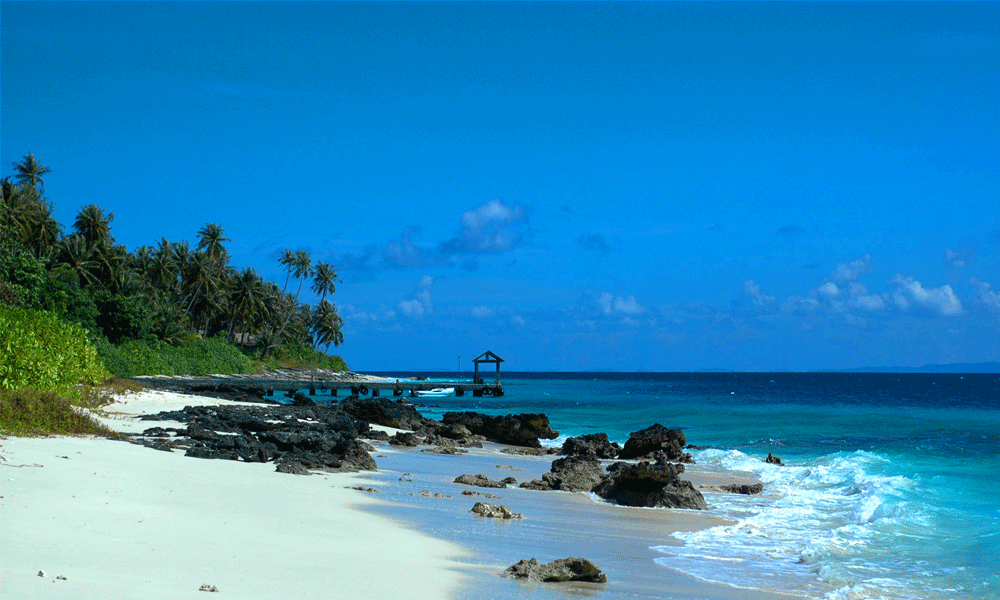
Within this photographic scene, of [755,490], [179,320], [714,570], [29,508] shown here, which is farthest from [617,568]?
[179,320]

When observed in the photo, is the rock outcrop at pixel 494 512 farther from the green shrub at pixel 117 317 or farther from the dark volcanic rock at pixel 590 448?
the green shrub at pixel 117 317

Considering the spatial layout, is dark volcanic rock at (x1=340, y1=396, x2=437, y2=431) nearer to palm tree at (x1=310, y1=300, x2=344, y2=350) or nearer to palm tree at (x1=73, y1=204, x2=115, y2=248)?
palm tree at (x1=73, y1=204, x2=115, y2=248)

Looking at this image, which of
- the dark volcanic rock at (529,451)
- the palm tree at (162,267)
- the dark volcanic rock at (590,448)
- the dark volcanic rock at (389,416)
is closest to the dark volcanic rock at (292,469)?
the dark volcanic rock at (590,448)

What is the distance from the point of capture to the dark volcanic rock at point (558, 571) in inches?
295

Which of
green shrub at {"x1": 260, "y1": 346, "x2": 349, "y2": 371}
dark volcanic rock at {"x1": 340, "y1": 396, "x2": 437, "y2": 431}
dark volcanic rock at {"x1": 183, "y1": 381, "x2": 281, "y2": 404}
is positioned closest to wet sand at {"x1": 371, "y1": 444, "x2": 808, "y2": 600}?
dark volcanic rock at {"x1": 340, "y1": 396, "x2": 437, "y2": 431}

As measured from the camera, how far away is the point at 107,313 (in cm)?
5306

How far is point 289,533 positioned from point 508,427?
19808 mm

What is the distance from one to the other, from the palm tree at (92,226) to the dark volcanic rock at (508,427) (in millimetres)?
41421

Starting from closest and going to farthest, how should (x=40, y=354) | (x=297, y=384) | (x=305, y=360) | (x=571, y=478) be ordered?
(x=571, y=478) < (x=40, y=354) < (x=297, y=384) < (x=305, y=360)

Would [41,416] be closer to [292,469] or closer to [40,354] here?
[40,354]

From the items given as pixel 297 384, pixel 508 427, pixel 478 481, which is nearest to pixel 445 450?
pixel 508 427

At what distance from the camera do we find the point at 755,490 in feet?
53.6

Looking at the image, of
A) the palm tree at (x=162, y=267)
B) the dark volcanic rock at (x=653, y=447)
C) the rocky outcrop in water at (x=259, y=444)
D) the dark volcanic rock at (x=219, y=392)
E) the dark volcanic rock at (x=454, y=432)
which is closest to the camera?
the rocky outcrop in water at (x=259, y=444)

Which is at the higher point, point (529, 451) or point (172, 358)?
point (172, 358)
